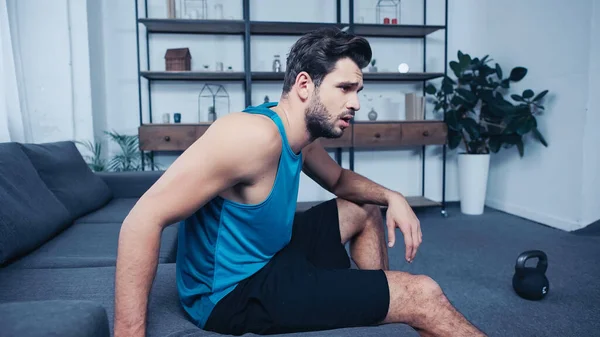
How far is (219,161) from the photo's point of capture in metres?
0.89

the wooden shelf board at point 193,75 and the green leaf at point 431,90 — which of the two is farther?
the green leaf at point 431,90

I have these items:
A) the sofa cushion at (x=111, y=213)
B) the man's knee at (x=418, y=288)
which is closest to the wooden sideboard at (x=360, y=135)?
the sofa cushion at (x=111, y=213)

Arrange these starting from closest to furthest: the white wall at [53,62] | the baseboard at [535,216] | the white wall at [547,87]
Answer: the white wall at [53,62]
the white wall at [547,87]
the baseboard at [535,216]

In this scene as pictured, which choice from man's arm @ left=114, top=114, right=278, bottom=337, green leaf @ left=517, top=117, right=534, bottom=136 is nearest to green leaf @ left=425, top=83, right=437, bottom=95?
green leaf @ left=517, top=117, right=534, bottom=136

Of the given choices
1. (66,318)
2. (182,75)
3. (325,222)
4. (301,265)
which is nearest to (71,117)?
(182,75)

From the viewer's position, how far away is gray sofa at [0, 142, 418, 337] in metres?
0.59

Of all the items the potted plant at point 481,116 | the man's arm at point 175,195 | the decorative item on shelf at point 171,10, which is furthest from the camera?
the potted plant at point 481,116

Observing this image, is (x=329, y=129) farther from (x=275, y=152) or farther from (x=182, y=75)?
(x=182, y=75)

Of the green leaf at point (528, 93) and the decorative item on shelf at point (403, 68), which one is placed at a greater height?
the decorative item on shelf at point (403, 68)

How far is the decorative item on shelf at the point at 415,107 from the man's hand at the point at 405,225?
2.48 metres

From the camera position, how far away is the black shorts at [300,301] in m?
0.94

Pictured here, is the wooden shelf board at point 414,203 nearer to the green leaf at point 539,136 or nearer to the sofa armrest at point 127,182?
the green leaf at point 539,136

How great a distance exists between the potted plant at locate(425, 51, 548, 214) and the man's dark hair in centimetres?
259

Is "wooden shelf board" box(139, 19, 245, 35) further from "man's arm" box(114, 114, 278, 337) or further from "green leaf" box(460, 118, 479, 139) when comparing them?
"man's arm" box(114, 114, 278, 337)
